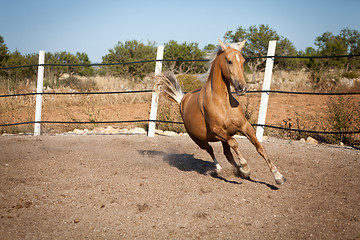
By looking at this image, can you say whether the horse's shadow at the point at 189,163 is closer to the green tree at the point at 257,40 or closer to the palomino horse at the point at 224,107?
the palomino horse at the point at 224,107

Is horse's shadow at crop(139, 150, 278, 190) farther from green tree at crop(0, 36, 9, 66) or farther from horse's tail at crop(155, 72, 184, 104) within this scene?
green tree at crop(0, 36, 9, 66)

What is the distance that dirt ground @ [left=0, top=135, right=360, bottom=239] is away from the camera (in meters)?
2.97

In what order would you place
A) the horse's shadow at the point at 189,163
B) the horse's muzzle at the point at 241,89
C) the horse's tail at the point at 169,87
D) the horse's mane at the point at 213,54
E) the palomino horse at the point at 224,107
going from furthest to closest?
the horse's tail at the point at 169,87 → the horse's shadow at the point at 189,163 → the horse's mane at the point at 213,54 → the palomino horse at the point at 224,107 → the horse's muzzle at the point at 241,89

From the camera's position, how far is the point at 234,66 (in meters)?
3.80

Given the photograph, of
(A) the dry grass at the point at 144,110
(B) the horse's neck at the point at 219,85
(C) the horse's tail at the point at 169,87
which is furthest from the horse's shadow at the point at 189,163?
(A) the dry grass at the point at 144,110

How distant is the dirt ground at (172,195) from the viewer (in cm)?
297

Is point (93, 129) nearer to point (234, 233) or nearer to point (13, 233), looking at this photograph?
point (13, 233)

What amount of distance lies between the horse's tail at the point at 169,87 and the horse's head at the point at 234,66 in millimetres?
1934

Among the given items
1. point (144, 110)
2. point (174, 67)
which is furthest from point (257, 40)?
point (144, 110)

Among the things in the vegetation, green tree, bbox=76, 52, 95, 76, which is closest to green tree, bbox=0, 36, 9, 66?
the vegetation

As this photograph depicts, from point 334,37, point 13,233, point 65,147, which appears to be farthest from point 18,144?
point 334,37

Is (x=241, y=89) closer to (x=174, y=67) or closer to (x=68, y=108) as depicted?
(x=68, y=108)

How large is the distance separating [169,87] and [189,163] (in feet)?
4.72

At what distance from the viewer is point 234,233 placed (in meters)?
2.88
